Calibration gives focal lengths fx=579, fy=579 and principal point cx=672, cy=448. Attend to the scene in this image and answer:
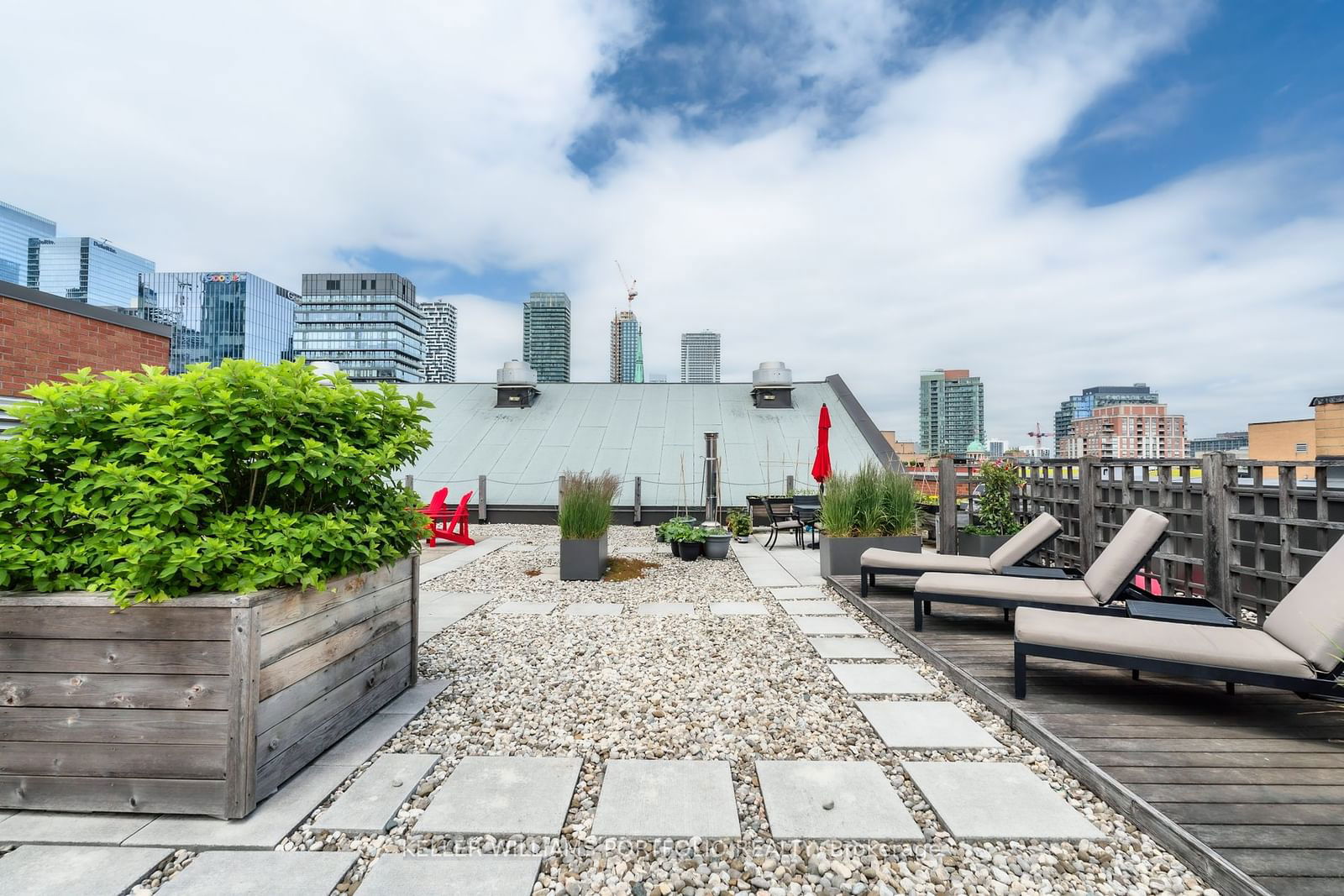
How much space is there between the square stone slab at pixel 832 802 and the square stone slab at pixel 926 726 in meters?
0.30

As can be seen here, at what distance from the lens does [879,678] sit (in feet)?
10.2

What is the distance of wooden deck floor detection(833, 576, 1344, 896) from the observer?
58.6 inches

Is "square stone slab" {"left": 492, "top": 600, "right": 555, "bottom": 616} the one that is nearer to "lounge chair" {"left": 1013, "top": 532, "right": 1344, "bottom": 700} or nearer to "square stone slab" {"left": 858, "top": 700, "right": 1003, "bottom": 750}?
"square stone slab" {"left": 858, "top": 700, "right": 1003, "bottom": 750}

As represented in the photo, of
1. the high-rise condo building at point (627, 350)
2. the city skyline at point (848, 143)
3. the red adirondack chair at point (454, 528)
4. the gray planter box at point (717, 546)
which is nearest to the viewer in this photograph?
the city skyline at point (848, 143)

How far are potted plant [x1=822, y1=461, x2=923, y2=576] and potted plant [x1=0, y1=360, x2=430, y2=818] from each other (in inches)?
187

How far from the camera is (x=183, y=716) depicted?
5.70ft

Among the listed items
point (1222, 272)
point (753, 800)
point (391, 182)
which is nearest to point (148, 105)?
point (391, 182)

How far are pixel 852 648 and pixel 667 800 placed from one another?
211 cm

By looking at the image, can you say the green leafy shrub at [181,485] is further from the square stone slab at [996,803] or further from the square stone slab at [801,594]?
the square stone slab at [801,594]

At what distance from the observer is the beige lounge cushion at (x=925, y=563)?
4.43m

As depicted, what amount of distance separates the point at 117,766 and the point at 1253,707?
420 cm

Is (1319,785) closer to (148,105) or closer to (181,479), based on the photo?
(181,479)

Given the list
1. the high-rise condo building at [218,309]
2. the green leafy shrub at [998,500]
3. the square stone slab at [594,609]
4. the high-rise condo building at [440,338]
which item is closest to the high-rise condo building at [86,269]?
the high-rise condo building at [218,309]

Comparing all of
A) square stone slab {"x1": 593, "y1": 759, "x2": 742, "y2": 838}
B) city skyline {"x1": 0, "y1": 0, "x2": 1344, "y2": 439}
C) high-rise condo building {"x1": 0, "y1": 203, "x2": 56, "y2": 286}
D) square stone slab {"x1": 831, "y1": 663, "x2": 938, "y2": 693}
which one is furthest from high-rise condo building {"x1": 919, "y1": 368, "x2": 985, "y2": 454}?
high-rise condo building {"x1": 0, "y1": 203, "x2": 56, "y2": 286}
